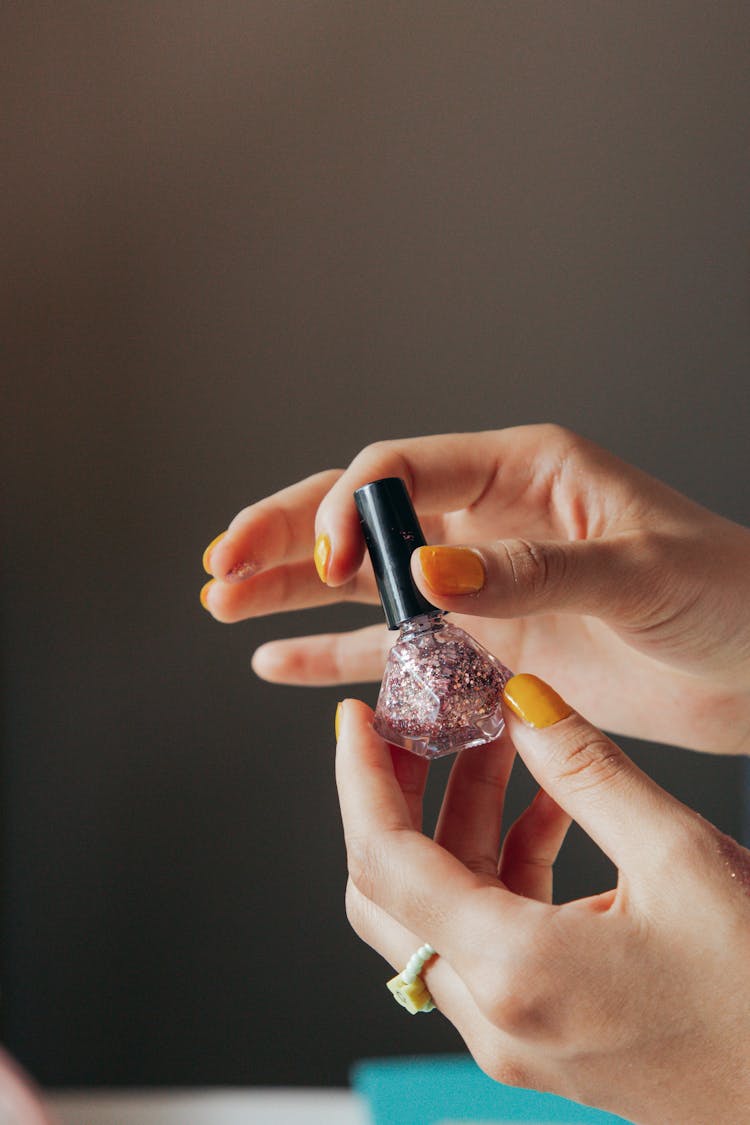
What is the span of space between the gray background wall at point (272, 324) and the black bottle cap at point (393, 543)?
31.2 inches

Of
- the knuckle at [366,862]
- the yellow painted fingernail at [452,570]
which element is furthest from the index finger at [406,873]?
the yellow painted fingernail at [452,570]

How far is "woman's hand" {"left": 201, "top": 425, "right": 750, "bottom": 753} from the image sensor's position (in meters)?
0.64

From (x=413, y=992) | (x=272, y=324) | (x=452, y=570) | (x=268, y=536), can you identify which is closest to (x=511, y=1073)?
(x=413, y=992)

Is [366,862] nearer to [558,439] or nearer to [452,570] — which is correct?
[452,570]

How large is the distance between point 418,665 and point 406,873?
127 mm

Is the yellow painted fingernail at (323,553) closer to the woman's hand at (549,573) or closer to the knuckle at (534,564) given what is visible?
the woman's hand at (549,573)

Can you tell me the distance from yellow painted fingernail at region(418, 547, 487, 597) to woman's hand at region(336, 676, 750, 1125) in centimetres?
8

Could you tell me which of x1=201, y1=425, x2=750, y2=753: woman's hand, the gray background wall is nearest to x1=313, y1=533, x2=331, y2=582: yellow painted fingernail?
x1=201, y1=425, x2=750, y2=753: woman's hand

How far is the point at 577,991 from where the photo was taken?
0.48 meters

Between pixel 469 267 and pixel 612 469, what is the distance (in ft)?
2.32

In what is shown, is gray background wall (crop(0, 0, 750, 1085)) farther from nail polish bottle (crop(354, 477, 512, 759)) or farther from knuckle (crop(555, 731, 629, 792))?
knuckle (crop(555, 731, 629, 792))

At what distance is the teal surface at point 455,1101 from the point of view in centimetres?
119

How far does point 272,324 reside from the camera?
4.56ft

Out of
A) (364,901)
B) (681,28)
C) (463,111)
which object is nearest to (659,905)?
(364,901)
